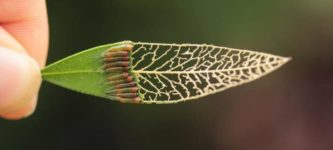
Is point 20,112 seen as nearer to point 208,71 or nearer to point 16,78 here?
point 16,78
